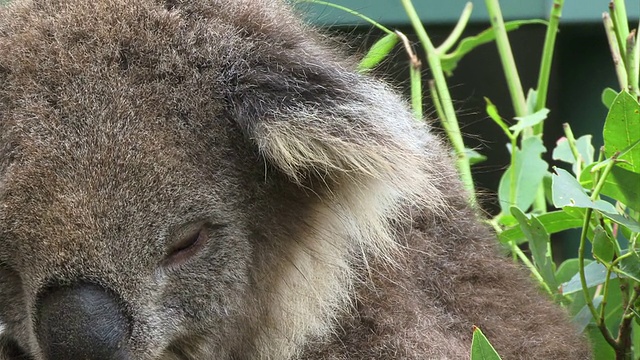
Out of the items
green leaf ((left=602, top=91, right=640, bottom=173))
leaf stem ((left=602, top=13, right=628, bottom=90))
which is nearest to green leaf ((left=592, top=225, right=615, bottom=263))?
green leaf ((left=602, top=91, right=640, bottom=173))

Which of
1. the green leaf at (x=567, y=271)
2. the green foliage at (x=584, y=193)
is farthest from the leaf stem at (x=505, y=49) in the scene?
the green leaf at (x=567, y=271)

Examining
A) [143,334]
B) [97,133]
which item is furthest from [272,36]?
[143,334]

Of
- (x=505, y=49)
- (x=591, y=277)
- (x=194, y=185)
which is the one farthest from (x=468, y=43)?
(x=194, y=185)

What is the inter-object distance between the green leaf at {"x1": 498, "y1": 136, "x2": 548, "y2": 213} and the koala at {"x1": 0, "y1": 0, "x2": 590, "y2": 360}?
438 mm

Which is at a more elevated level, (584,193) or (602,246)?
(584,193)

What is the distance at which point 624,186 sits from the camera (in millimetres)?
1706

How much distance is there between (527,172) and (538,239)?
374 mm

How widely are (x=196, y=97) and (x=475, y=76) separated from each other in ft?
7.05

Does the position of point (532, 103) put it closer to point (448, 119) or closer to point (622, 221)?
point (448, 119)

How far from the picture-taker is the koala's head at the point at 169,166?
56.5 inches

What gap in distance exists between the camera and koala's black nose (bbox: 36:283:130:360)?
1.43 m

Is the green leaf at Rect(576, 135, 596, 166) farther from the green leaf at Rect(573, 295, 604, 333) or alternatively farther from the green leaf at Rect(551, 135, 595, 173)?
the green leaf at Rect(573, 295, 604, 333)

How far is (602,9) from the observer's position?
2.85 meters

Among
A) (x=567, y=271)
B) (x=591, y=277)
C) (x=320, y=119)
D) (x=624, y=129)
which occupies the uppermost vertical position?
(x=320, y=119)
